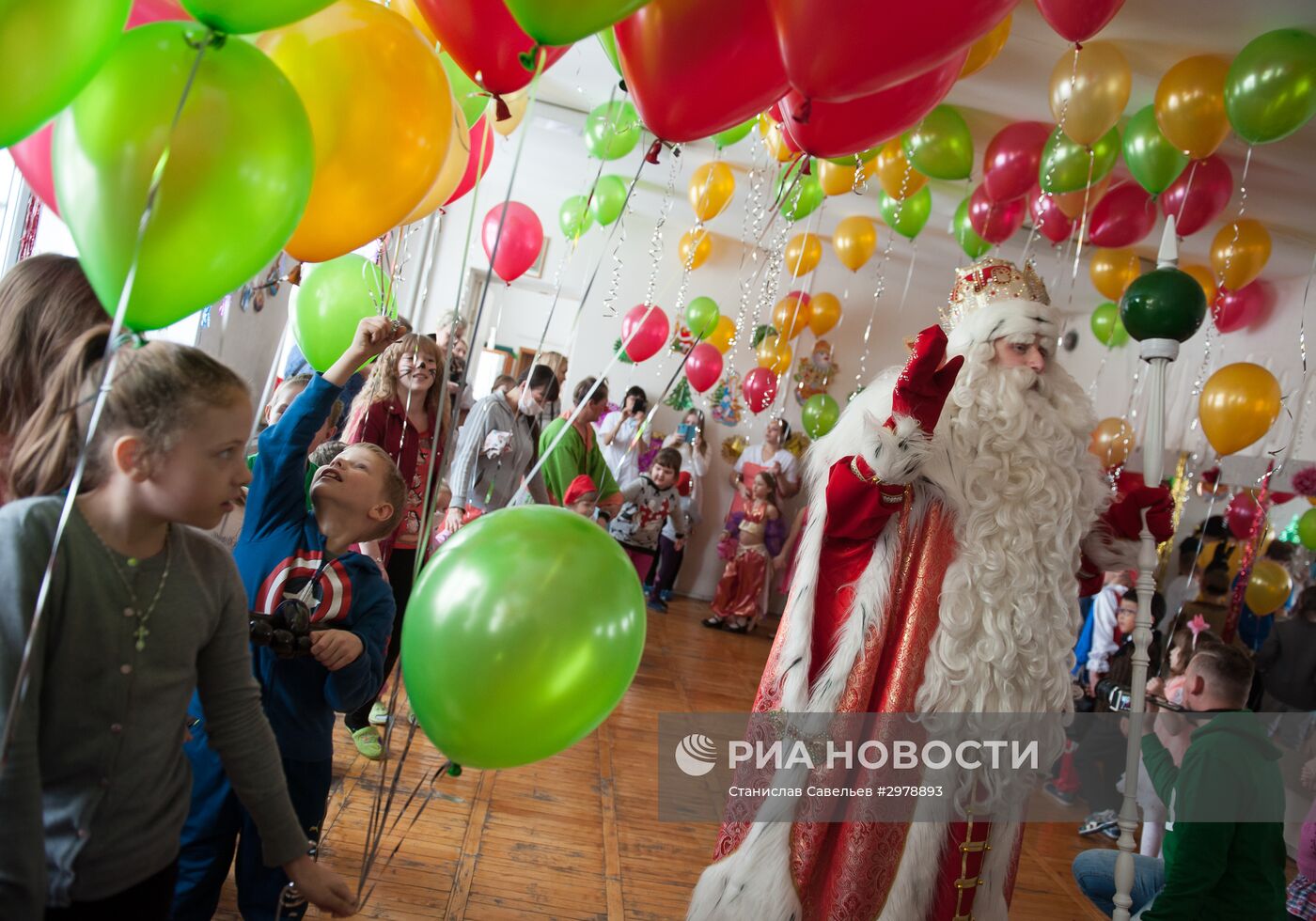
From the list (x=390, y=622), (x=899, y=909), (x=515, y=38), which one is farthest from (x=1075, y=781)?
(x=515, y=38)

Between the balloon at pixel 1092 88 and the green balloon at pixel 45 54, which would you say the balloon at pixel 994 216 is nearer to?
the balloon at pixel 1092 88

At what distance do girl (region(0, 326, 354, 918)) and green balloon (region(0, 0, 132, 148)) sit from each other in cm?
25

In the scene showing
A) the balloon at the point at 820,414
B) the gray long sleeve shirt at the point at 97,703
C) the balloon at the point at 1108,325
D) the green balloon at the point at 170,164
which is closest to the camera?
the gray long sleeve shirt at the point at 97,703

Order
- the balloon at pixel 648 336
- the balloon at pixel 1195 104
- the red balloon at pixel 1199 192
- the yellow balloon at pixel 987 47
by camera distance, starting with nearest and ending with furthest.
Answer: the yellow balloon at pixel 987 47 → the balloon at pixel 1195 104 → the red balloon at pixel 1199 192 → the balloon at pixel 648 336

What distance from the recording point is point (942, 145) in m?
4.43

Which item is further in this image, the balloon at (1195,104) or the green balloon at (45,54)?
the balloon at (1195,104)

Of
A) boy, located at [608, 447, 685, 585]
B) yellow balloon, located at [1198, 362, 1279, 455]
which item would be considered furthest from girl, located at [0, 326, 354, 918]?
yellow balloon, located at [1198, 362, 1279, 455]

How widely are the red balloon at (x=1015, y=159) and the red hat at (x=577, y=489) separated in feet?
8.16

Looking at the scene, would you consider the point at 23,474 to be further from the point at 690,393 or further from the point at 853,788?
the point at 690,393

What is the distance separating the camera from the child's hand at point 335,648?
1.49m

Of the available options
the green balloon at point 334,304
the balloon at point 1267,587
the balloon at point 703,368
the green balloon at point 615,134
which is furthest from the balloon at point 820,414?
the green balloon at point 334,304

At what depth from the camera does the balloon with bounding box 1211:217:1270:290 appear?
481 centimetres

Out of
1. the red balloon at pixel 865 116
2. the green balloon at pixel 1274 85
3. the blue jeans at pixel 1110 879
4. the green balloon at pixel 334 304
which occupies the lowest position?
the blue jeans at pixel 1110 879

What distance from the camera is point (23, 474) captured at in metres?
1.05
